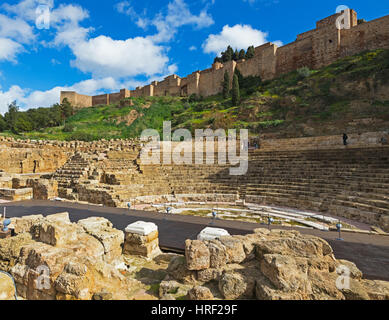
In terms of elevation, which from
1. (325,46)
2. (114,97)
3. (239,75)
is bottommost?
(239,75)

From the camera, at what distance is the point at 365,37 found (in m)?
27.7

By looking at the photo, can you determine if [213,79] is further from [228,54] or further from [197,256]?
[197,256]

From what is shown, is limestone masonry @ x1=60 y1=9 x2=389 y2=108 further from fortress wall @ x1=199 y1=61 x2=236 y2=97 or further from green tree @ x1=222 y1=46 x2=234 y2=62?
green tree @ x1=222 y1=46 x2=234 y2=62

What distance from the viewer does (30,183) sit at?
11.9m

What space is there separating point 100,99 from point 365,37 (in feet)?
184

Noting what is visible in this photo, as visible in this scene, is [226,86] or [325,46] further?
[226,86]

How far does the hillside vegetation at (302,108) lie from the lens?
20.0m

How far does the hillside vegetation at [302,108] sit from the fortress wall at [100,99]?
18.9 m

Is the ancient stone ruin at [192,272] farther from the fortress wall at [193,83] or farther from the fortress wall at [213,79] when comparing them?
the fortress wall at [193,83]

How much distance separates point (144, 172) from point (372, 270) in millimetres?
12096

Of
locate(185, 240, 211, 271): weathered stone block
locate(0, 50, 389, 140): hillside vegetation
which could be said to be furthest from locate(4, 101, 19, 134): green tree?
locate(185, 240, 211, 271): weathered stone block

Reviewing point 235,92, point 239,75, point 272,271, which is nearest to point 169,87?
point 239,75

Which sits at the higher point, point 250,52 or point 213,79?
point 250,52

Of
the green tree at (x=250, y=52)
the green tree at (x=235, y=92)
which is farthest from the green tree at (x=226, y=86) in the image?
the green tree at (x=250, y=52)
